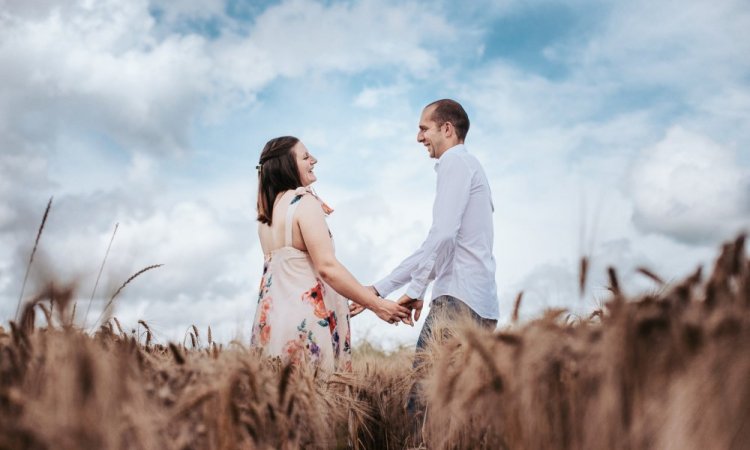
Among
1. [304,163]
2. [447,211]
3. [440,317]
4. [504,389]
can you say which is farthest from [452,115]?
[504,389]

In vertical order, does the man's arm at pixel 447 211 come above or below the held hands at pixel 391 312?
above

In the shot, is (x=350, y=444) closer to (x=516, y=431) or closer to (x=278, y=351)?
(x=278, y=351)

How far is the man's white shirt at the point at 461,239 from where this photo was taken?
4.28 metres

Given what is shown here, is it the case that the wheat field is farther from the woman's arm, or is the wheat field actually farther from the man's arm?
the man's arm

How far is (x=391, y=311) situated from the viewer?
481 centimetres

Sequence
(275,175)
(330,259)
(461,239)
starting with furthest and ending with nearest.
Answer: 1. (275,175)
2. (461,239)
3. (330,259)

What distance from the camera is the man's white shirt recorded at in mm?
4277

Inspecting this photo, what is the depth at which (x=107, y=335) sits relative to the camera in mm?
3000

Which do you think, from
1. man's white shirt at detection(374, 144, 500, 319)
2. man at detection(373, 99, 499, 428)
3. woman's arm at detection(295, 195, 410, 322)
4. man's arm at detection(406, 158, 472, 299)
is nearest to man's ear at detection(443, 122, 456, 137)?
man at detection(373, 99, 499, 428)

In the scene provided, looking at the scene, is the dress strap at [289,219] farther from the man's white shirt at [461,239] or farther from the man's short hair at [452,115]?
the man's short hair at [452,115]

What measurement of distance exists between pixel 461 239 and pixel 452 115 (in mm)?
942

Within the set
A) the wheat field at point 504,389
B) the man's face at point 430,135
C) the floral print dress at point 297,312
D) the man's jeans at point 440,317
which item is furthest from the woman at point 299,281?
the wheat field at point 504,389

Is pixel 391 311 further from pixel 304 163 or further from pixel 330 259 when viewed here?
pixel 304 163

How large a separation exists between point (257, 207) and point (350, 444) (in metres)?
1.84
